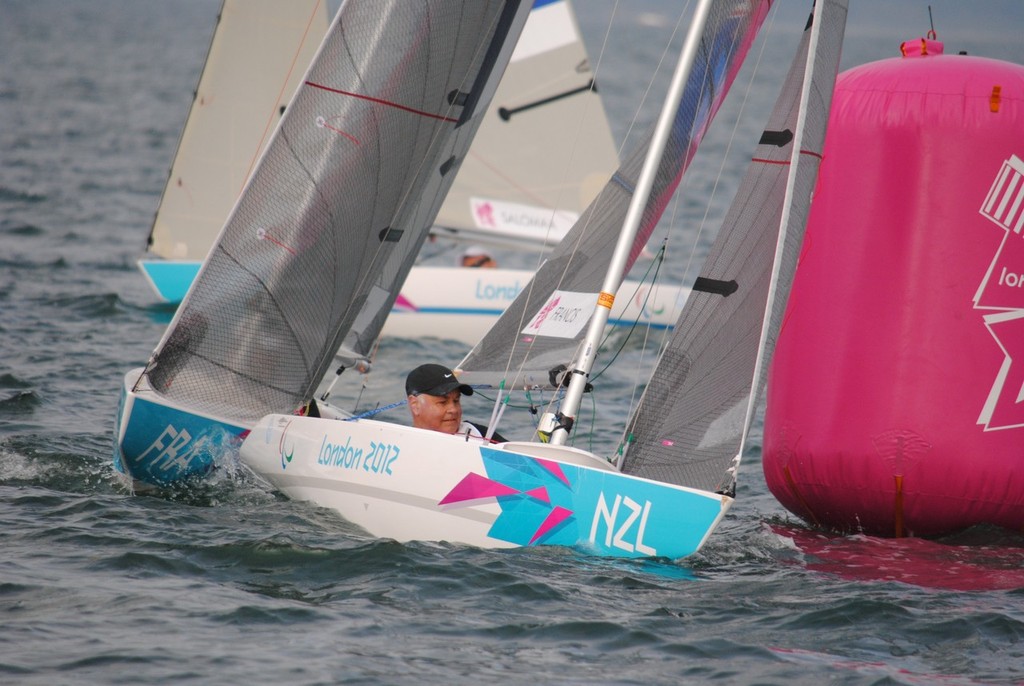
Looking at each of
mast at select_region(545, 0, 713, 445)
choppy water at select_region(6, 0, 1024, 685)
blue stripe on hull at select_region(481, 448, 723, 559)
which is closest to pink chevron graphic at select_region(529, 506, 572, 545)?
blue stripe on hull at select_region(481, 448, 723, 559)

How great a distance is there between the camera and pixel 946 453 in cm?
568

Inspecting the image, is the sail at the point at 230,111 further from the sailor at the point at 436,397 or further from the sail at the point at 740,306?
the sail at the point at 740,306

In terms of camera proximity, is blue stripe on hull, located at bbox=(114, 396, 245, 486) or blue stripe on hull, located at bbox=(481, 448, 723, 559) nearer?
blue stripe on hull, located at bbox=(481, 448, 723, 559)

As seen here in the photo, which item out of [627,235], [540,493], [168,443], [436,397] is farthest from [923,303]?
[168,443]

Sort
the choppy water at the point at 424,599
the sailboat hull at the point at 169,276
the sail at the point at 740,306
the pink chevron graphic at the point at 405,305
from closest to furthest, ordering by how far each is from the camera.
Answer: the choppy water at the point at 424,599 < the sail at the point at 740,306 < the pink chevron graphic at the point at 405,305 < the sailboat hull at the point at 169,276

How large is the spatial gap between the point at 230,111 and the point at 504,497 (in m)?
6.78

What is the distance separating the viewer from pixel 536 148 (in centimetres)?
1260

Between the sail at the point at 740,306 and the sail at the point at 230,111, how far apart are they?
568 cm

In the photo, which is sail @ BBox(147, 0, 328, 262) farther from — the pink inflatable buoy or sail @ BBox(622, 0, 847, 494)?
the pink inflatable buoy

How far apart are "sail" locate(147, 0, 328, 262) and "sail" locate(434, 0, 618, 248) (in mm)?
2041

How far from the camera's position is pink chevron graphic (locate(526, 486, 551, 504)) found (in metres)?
5.22

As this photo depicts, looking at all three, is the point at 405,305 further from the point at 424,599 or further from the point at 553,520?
the point at 424,599

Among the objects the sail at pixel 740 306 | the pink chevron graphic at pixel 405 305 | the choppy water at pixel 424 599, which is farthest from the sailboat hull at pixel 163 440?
the pink chevron graphic at pixel 405 305

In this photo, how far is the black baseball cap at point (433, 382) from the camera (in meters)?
5.84
